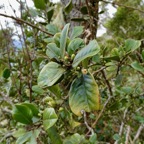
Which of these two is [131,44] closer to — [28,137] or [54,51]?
[54,51]

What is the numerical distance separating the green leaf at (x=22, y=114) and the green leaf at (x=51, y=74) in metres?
0.06

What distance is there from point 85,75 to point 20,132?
18cm

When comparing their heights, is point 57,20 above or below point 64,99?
above

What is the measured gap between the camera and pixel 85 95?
1.82 ft

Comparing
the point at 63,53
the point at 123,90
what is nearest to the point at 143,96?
the point at 123,90

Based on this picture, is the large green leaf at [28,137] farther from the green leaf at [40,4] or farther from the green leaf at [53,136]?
the green leaf at [40,4]

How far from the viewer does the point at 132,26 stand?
5309mm

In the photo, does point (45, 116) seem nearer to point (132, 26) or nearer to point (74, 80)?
point (74, 80)

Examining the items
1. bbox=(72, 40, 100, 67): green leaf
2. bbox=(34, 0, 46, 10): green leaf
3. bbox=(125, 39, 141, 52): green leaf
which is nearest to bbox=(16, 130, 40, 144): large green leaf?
bbox=(72, 40, 100, 67): green leaf

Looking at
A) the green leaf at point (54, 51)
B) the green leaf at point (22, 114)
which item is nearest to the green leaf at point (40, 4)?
the green leaf at point (54, 51)

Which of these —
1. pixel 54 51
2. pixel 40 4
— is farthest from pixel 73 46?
pixel 40 4

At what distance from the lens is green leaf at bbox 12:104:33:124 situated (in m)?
0.54

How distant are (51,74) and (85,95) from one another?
8 centimetres

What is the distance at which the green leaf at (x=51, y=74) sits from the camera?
539 millimetres
